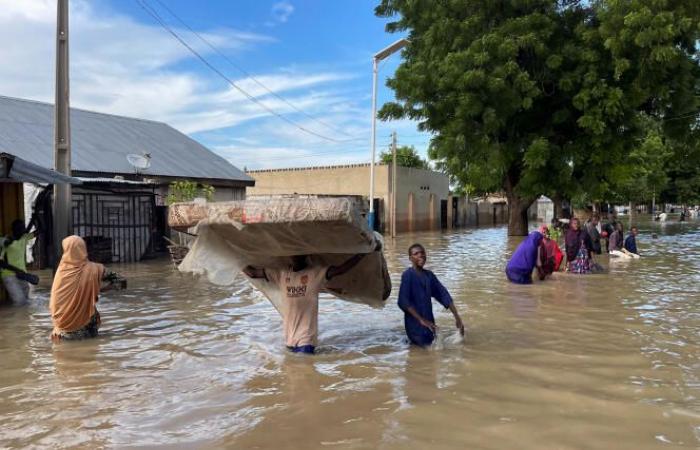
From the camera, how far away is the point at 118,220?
52.5 feet

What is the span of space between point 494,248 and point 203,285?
504 inches

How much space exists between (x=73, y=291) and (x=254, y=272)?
7.16 ft

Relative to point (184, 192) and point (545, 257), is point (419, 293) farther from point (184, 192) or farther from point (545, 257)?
point (184, 192)

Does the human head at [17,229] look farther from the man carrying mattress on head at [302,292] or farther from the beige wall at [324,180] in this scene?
the beige wall at [324,180]

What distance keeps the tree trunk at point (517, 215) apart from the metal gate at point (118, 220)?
1674cm

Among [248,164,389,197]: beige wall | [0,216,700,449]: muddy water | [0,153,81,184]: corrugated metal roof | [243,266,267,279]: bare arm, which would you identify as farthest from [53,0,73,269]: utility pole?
[248,164,389,197]: beige wall

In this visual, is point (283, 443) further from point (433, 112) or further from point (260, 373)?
point (433, 112)

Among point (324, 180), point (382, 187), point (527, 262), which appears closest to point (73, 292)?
point (527, 262)

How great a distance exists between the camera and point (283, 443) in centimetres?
402

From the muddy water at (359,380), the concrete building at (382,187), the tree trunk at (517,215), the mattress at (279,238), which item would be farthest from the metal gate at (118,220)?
the tree trunk at (517,215)

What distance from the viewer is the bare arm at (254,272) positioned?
20.3ft

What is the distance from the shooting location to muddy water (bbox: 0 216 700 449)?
417 cm

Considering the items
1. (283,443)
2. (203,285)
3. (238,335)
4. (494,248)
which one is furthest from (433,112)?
(283,443)

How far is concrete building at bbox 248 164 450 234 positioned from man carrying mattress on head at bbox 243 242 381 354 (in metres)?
24.7
